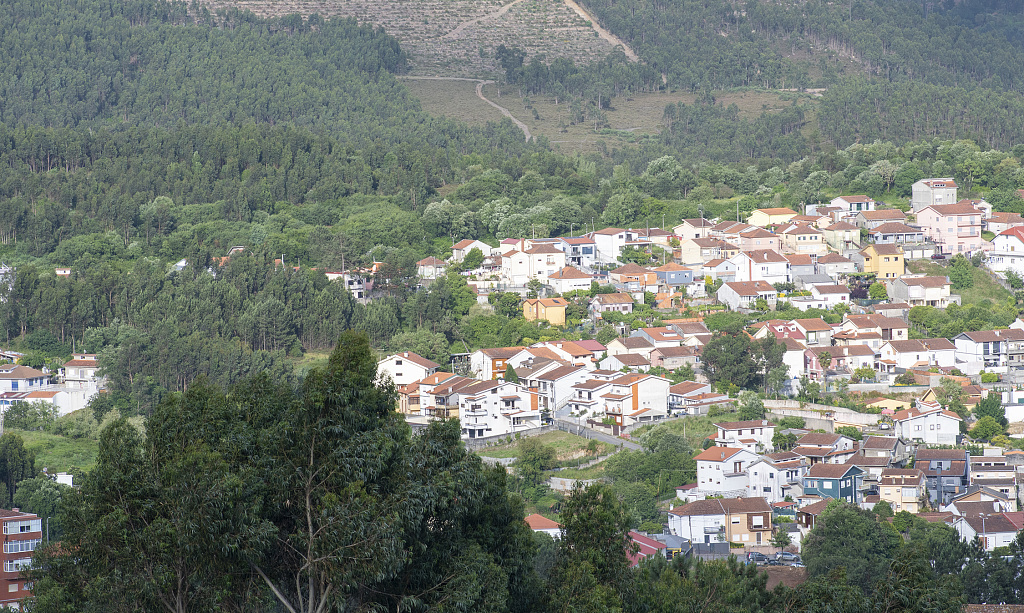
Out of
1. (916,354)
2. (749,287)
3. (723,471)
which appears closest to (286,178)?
(749,287)

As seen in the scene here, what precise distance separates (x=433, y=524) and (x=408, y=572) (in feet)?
1.68

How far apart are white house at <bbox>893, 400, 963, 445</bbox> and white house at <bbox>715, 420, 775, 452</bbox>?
3632 millimetres

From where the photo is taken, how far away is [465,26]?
100 metres

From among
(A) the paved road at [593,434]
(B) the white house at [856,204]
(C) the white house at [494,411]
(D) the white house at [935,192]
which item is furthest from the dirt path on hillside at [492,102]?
(A) the paved road at [593,434]

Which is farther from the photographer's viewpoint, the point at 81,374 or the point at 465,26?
the point at 465,26

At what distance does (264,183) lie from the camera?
190ft

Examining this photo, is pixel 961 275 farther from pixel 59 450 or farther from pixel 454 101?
pixel 454 101

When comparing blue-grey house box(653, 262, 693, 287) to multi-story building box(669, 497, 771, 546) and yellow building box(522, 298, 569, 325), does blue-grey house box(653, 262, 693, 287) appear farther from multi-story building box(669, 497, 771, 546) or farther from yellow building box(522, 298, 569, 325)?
multi-story building box(669, 497, 771, 546)

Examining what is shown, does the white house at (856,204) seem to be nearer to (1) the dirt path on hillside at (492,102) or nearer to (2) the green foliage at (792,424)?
(2) the green foliage at (792,424)

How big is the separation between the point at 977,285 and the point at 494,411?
19938mm

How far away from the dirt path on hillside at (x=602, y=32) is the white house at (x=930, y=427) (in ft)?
223

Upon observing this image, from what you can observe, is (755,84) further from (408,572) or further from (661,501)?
(408,572)

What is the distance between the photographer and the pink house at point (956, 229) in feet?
151

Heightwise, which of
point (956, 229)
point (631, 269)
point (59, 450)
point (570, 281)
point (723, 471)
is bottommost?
point (59, 450)
